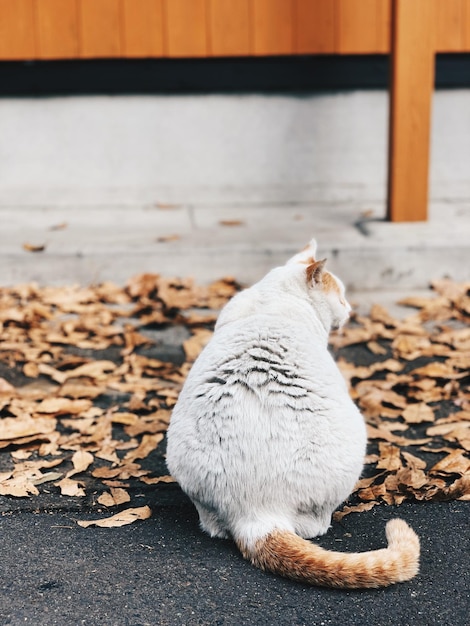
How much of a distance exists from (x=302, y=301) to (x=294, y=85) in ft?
13.8

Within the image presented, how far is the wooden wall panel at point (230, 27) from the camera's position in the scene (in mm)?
6906

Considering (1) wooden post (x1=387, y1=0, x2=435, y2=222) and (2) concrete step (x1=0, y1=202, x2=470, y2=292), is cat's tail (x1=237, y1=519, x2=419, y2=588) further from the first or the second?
(1) wooden post (x1=387, y1=0, x2=435, y2=222)

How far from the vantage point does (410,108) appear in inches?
243

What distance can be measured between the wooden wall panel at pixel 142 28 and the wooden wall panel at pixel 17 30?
74 cm

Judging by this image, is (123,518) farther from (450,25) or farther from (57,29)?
(450,25)

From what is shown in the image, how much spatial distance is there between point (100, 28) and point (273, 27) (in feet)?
4.58

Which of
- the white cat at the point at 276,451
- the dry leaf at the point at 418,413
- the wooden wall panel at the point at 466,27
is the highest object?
the wooden wall panel at the point at 466,27

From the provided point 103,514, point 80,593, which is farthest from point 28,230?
point 80,593

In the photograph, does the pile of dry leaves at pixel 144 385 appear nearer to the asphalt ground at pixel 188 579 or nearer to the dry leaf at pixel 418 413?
the dry leaf at pixel 418 413

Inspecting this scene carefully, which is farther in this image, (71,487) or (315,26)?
(315,26)

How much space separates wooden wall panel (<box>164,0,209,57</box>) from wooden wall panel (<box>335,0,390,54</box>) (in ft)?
3.58

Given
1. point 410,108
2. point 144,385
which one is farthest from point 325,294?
point 410,108

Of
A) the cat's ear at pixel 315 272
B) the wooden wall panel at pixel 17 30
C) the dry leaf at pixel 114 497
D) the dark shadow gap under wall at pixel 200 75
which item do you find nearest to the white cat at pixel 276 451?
the cat's ear at pixel 315 272

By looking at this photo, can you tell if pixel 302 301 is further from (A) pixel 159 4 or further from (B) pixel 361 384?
(A) pixel 159 4
